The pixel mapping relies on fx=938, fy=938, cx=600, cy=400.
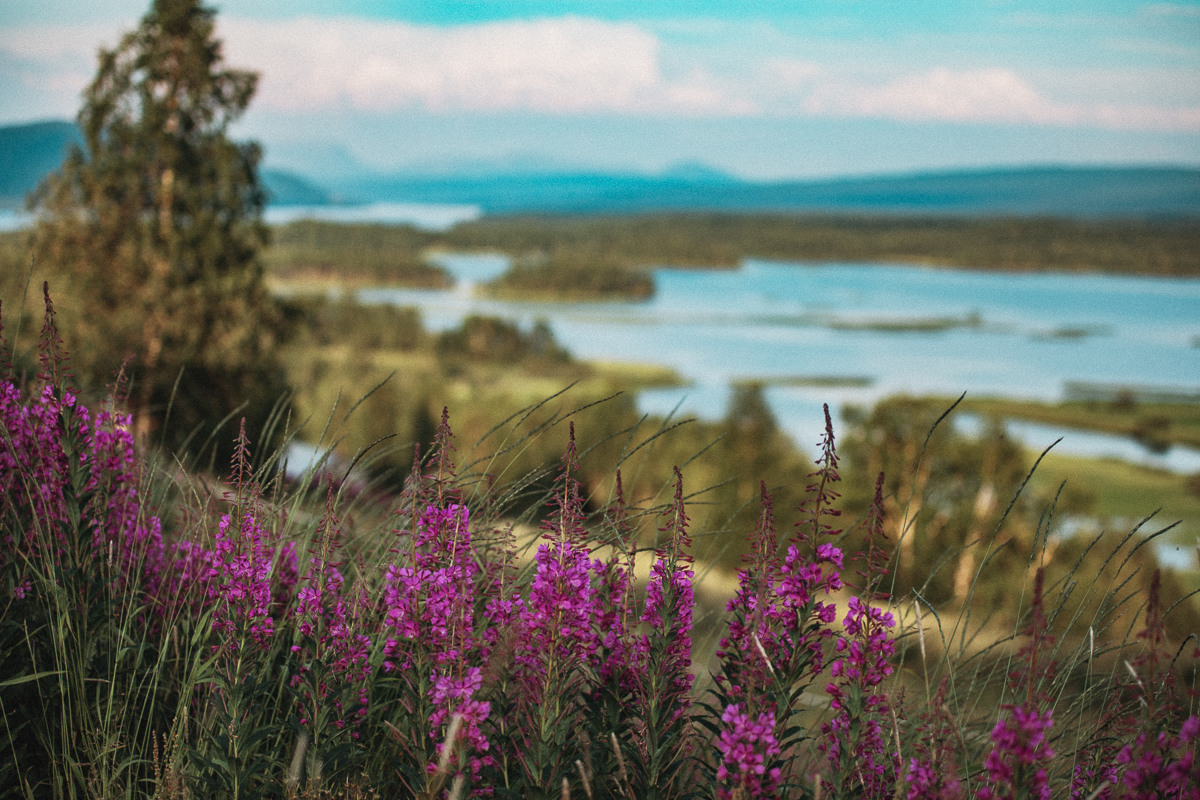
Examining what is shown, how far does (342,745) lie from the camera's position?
2.35 m

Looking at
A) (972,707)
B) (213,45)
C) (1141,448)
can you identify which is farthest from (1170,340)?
(972,707)

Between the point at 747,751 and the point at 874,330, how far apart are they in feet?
531

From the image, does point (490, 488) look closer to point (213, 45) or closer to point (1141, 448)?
point (213, 45)

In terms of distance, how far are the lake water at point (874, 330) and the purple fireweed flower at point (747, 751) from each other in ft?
237

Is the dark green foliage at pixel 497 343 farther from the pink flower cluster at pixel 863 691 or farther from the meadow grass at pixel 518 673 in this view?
Answer: the pink flower cluster at pixel 863 691

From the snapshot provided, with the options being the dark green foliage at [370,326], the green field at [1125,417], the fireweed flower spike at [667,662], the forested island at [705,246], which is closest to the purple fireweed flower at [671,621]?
the fireweed flower spike at [667,662]

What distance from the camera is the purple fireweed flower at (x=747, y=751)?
1938 millimetres

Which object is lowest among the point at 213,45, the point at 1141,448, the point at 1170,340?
the point at 1141,448

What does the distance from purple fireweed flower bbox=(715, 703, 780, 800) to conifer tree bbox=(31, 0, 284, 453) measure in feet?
73.5

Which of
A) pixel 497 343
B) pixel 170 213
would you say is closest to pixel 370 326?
pixel 497 343

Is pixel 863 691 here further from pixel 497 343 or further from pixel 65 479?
pixel 497 343

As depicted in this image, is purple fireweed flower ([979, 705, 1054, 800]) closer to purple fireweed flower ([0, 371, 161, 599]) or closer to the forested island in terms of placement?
purple fireweed flower ([0, 371, 161, 599])

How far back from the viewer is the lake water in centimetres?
10588

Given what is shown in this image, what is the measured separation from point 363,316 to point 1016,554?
7765 cm
